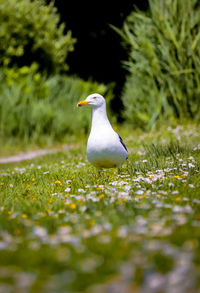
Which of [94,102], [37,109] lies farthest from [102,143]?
[37,109]

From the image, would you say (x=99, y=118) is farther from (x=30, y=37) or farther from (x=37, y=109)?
(x=30, y=37)

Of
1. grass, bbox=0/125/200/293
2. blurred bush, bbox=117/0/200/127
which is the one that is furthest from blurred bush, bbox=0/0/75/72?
grass, bbox=0/125/200/293

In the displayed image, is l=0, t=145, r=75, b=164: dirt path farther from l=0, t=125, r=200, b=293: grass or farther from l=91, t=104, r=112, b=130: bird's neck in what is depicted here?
l=0, t=125, r=200, b=293: grass

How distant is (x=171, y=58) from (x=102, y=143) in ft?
23.9

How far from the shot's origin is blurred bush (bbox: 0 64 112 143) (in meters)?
13.0

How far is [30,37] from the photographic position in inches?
610

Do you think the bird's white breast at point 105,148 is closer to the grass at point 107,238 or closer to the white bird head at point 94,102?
the white bird head at point 94,102

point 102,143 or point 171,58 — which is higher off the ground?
point 171,58

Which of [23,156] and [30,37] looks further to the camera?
[30,37]

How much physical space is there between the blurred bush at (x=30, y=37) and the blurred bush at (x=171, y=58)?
15.1 feet

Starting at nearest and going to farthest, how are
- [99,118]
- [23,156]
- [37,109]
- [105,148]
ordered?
[105,148] < [99,118] < [23,156] < [37,109]

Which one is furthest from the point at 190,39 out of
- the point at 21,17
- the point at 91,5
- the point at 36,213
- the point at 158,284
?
the point at 158,284

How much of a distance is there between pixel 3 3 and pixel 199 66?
7670mm

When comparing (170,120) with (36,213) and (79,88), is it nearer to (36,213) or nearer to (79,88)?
(79,88)
